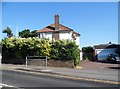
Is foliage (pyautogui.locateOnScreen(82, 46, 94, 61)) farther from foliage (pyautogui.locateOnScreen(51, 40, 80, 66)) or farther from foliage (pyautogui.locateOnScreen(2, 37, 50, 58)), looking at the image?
foliage (pyautogui.locateOnScreen(51, 40, 80, 66))

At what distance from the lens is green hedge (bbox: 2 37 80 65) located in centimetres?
3906

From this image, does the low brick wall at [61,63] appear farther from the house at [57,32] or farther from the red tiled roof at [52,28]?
the red tiled roof at [52,28]

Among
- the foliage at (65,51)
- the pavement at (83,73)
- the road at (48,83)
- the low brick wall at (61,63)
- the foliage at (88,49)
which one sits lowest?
the road at (48,83)

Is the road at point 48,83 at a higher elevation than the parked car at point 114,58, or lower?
lower

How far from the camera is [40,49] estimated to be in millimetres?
40875

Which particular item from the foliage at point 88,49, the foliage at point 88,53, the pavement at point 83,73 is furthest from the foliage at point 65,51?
the foliage at point 88,49

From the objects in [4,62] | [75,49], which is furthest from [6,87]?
[4,62]

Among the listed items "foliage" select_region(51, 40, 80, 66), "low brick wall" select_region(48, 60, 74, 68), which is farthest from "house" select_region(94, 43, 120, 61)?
"low brick wall" select_region(48, 60, 74, 68)

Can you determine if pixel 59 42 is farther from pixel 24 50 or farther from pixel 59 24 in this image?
pixel 59 24

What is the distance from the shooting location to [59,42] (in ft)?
131

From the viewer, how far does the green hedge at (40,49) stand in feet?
128

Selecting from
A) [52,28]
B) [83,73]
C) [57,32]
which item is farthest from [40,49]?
[52,28]

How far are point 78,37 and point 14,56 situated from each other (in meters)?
36.8

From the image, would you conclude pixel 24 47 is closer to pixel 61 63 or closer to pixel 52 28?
pixel 61 63
